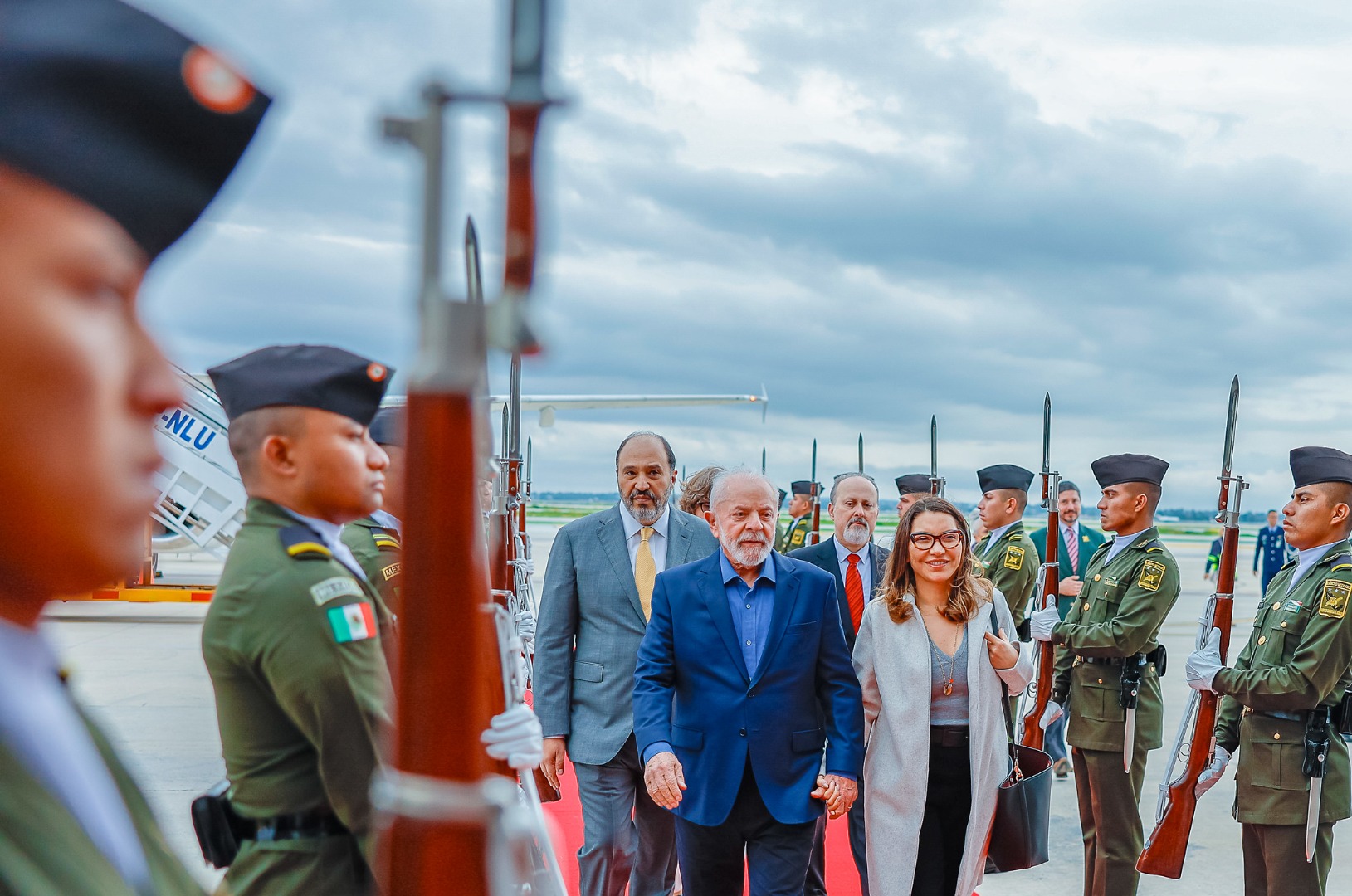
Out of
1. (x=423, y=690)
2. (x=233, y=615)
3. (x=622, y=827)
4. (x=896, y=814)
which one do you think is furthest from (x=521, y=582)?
(x=423, y=690)

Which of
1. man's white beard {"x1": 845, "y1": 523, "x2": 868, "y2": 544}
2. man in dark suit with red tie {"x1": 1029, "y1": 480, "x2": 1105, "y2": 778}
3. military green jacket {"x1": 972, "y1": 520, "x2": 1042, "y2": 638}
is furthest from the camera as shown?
man in dark suit with red tie {"x1": 1029, "y1": 480, "x2": 1105, "y2": 778}

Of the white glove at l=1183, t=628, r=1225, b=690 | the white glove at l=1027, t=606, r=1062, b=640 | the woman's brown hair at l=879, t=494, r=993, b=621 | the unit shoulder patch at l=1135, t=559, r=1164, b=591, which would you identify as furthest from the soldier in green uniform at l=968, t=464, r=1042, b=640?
the woman's brown hair at l=879, t=494, r=993, b=621

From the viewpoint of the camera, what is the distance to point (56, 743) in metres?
0.52

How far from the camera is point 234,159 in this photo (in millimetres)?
548

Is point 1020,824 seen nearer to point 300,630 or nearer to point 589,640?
point 589,640

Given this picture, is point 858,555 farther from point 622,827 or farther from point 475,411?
point 475,411

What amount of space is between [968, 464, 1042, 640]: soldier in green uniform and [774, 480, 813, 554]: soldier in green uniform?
3.31 meters

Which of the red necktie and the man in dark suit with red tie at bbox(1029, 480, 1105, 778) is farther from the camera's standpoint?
the man in dark suit with red tie at bbox(1029, 480, 1105, 778)

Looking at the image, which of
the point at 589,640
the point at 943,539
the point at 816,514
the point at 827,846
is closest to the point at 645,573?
the point at 589,640

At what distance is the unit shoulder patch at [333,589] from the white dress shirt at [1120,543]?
4.33 meters

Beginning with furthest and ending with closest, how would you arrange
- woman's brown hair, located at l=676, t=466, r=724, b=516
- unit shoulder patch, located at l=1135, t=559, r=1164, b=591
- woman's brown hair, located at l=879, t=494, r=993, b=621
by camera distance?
woman's brown hair, located at l=676, t=466, r=724, b=516 < unit shoulder patch, located at l=1135, t=559, r=1164, b=591 < woman's brown hair, located at l=879, t=494, r=993, b=621

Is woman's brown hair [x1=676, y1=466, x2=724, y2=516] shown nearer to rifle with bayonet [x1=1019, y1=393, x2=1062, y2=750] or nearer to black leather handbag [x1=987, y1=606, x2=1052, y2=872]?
rifle with bayonet [x1=1019, y1=393, x2=1062, y2=750]

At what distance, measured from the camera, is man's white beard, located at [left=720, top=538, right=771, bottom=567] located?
3.39 meters

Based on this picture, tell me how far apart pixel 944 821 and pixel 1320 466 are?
2.06 metres
